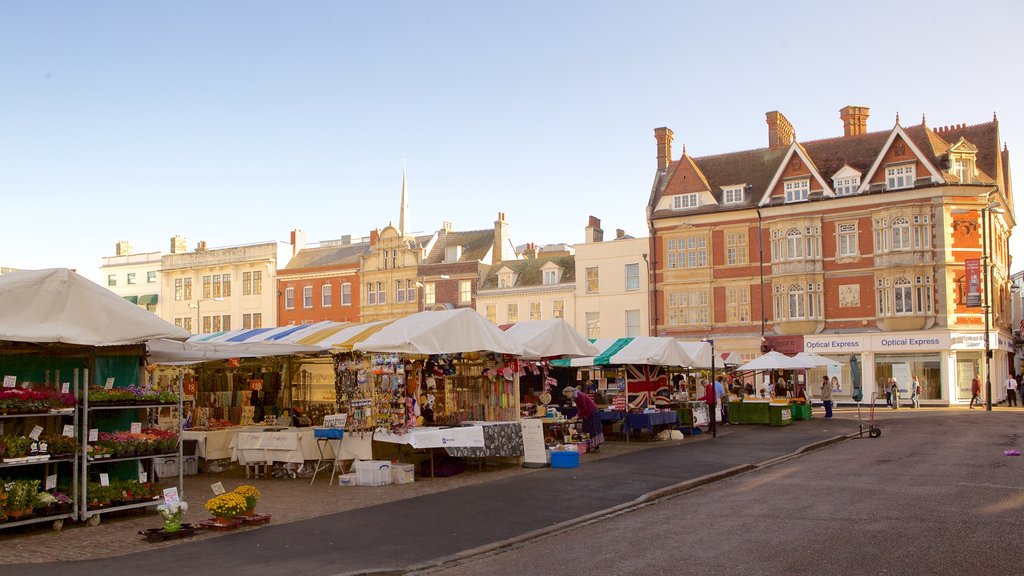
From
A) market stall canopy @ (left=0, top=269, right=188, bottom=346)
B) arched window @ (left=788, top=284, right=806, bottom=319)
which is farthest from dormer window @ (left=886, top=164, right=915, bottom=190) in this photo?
market stall canopy @ (left=0, top=269, right=188, bottom=346)

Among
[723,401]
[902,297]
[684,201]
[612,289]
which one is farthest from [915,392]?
[612,289]

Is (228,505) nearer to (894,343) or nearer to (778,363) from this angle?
(778,363)

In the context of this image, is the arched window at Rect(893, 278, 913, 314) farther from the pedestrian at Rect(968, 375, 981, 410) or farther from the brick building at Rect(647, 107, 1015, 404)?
the pedestrian at Rect(968, 375, 981, 410)

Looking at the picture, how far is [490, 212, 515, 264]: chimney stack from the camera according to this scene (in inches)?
2410

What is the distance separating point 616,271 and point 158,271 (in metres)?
36.8

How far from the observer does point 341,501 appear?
556 inches

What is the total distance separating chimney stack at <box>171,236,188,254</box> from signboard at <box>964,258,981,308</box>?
55362 millimetres

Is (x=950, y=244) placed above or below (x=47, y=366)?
above

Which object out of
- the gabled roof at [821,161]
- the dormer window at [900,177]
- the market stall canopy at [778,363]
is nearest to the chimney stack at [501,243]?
the gabled roof at [821,161]

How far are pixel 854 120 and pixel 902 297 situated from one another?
11.8 m

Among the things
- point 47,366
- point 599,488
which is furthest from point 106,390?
point 599,488

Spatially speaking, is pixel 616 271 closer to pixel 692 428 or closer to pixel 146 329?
pixel 692 428

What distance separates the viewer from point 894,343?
1795 inches

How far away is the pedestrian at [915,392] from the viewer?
43916 millimetres
